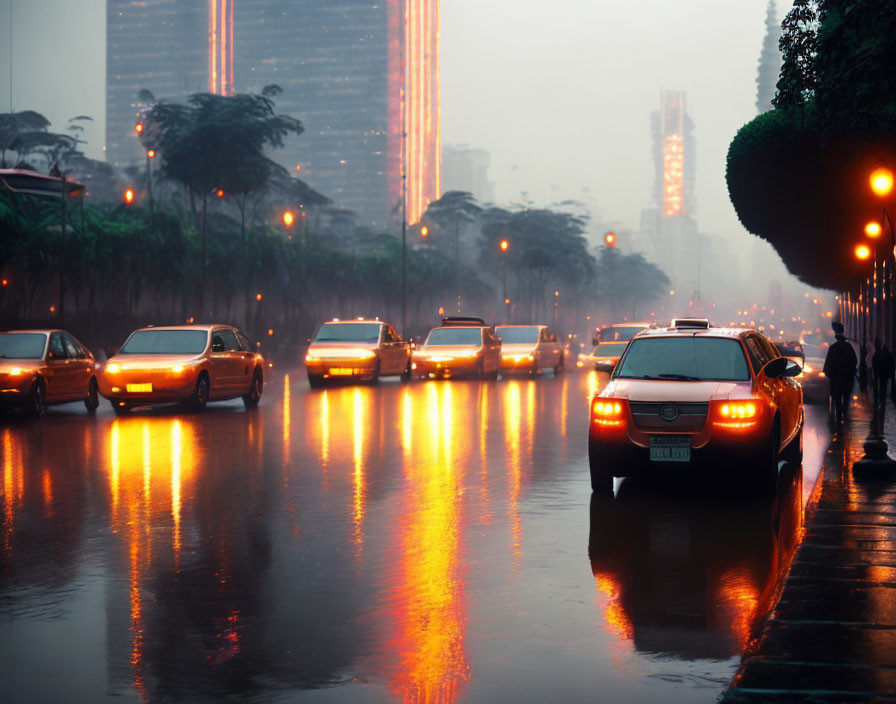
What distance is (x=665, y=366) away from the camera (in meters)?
13.1

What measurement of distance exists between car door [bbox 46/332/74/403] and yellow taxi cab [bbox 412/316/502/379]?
45.8 feet

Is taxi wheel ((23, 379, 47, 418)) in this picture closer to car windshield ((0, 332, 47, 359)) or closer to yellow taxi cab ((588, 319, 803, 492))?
car windshield ((0, 332, 47, 359))

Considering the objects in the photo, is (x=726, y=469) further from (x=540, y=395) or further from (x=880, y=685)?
(x=540, y=395)

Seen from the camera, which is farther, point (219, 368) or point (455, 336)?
point (455, 336)

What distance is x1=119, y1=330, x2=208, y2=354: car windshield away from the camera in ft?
81.1

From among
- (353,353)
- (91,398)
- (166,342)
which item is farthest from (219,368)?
(353,353)

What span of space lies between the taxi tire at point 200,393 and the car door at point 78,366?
7.78 ft

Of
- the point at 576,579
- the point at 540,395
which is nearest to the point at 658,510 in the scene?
the point at 576,579

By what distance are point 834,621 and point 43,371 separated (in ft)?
62.6

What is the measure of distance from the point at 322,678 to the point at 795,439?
33.6ft

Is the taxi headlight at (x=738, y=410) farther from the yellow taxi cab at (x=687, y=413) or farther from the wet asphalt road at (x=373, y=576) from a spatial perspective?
the wet asphalt road at (x=373, y=576)

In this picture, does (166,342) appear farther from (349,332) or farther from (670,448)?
(670,448)

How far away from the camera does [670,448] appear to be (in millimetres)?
11992

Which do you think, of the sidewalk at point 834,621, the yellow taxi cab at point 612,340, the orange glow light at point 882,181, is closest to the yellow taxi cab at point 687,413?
the sidewalk at point 834,621
